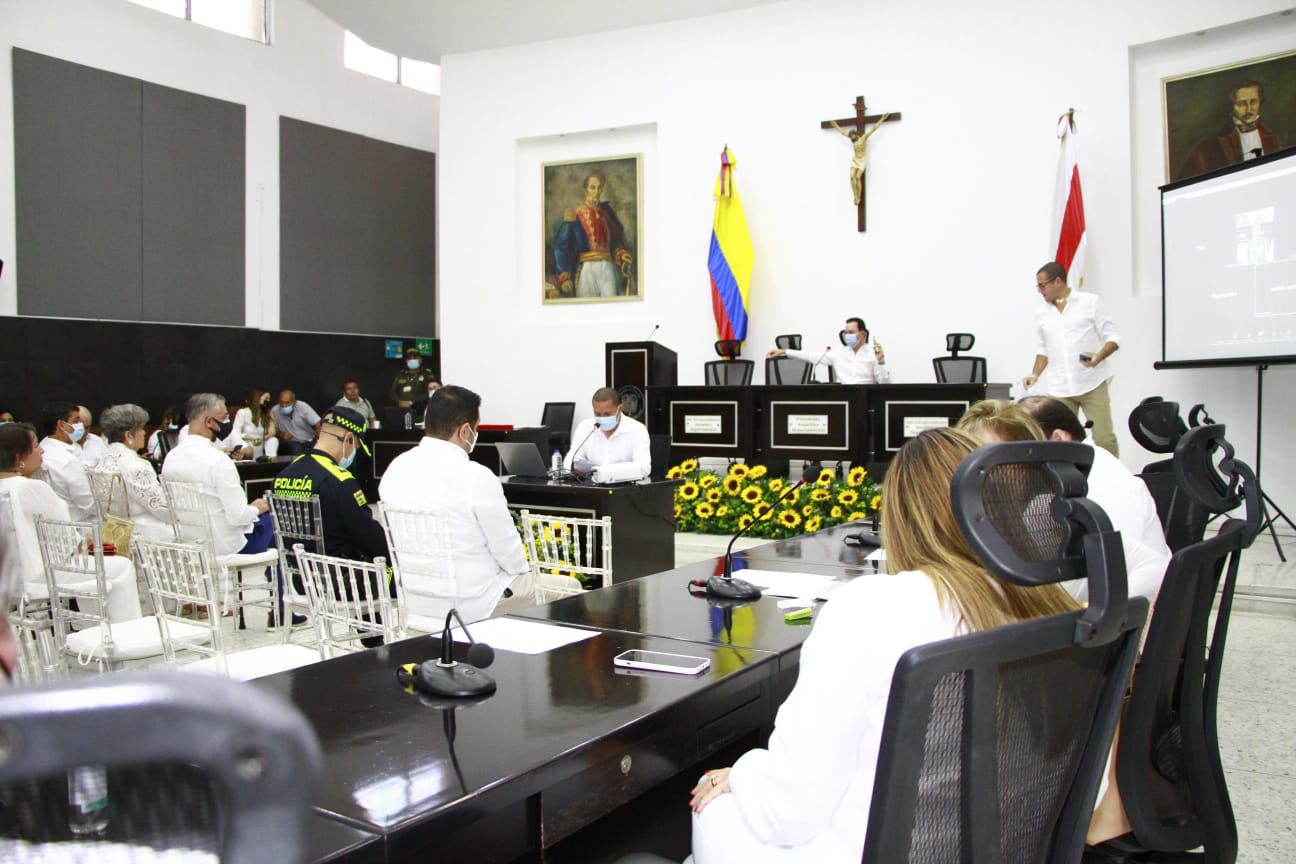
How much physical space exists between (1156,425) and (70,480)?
18.4ft

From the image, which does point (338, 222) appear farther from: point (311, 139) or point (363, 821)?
point (363, 821)

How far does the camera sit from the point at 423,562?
3.39m

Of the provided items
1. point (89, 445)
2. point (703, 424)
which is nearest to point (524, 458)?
point (703, 424)

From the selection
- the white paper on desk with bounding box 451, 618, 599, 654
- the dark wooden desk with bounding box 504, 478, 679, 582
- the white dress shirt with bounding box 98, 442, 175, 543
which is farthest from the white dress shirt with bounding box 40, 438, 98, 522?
the white paper on desk with bounding box 451, 618, 599, 654

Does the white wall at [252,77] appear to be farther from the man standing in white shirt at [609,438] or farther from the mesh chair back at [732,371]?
the man standing in white shirt at [609,438]

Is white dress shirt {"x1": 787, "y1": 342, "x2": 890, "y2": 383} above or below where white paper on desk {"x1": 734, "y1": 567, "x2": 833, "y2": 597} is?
above

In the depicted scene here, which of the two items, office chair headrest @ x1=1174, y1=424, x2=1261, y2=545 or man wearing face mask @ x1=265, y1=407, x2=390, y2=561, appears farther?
man wearing face mask @ x1=265, y1=407, x2=390, y2=561

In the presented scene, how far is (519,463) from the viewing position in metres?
5.80

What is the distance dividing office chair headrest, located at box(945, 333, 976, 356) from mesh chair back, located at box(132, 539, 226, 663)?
6.99 metres

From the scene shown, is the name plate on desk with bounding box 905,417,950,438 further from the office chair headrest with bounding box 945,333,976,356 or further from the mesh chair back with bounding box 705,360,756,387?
the mesh chair back with bounding box 705,360,756,387

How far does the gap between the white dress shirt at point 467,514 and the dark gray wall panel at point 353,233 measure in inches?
416

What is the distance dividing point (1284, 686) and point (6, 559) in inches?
187

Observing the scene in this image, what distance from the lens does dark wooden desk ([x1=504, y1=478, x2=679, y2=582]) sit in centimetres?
524

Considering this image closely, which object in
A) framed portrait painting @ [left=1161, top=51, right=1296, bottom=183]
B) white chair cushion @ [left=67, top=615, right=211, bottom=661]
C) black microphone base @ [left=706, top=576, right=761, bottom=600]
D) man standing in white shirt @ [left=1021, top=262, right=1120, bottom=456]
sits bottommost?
white chair cushion @ [left=67, top=615, right=211, bottom=661]
